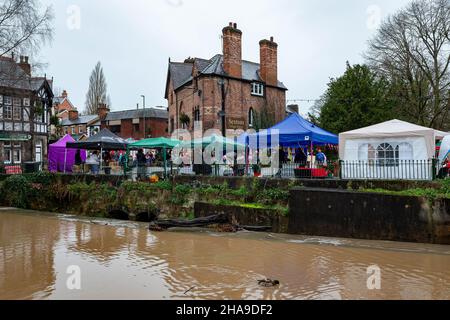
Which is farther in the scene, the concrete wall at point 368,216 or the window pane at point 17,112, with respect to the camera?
the window pane at point 17,112

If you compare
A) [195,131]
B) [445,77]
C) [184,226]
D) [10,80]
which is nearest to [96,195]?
[184,226]

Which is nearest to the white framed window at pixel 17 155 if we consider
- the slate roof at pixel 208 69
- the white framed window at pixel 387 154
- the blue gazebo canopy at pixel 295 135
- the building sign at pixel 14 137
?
the building sign at pixel 14 137

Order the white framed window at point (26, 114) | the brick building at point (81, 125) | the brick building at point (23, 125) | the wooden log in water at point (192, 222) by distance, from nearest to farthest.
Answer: the wooden log in water at point (192, 222) < the brick building at point (23, 125) < the white framed window at point (26, 114) < the brick building at point (81, 125)

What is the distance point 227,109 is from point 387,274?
22.6 m

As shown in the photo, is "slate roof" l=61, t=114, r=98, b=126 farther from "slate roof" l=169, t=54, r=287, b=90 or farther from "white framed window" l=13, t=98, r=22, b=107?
"slate roof" l=169, t=54, r=287, b=90

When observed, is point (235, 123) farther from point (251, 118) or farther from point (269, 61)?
point (269, 61)

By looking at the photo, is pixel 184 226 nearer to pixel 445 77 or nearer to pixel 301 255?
pixel 301 255

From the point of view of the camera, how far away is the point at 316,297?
6.71 metres

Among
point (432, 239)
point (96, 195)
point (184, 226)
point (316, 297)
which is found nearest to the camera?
point (316, 297)

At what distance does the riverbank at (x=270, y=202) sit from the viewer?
11000 millimetres

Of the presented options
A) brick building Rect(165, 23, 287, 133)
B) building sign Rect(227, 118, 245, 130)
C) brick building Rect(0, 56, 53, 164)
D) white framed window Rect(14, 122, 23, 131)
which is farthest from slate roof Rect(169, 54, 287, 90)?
white framed window Rect(14, 122, 23, 131)

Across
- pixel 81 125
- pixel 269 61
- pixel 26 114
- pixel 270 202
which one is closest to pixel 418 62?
pixel 269 61

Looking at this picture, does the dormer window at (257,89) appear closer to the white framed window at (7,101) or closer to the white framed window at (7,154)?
the white framed window at (7,101)

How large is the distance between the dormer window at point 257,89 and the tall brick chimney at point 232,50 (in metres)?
1.96
